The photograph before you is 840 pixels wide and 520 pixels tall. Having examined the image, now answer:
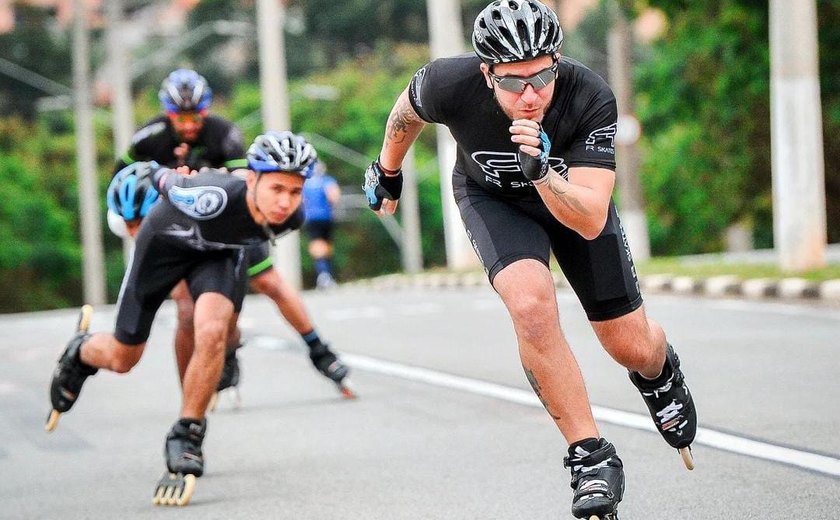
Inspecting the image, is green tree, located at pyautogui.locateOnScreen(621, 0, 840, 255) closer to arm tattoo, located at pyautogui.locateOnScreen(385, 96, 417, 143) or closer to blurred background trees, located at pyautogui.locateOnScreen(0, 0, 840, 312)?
blurred background trees, located at pyautogui.locateOnScreen(0, 0, 840, 312)

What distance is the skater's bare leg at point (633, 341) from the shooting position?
19.9 ft

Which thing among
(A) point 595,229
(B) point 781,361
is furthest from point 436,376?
(A) point 595,229

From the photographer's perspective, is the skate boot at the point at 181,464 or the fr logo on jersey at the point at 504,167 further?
the skate boot at the point at 181,464

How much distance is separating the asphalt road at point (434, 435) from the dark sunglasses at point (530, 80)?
5.55 feet

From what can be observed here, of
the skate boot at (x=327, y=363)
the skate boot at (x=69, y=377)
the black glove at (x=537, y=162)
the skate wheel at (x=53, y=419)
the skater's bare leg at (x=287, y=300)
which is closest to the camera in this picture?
the black glove at (x=537, y=162)

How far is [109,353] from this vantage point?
27.0 ft

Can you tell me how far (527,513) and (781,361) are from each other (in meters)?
5.11

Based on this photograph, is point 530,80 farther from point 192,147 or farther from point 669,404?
point 192,147

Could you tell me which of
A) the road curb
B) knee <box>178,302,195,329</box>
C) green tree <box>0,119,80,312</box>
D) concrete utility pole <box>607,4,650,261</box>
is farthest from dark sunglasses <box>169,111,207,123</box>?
green tree <box>0,119,80,312</box>

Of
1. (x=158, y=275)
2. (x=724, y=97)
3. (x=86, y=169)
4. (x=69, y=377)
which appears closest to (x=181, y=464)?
(x=158, y=275)

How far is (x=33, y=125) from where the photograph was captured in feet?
231

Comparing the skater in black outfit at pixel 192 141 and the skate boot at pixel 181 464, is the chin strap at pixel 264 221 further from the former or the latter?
the skater in black outfit at pixel 192 141

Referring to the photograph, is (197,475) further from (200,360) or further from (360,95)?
(360,95)

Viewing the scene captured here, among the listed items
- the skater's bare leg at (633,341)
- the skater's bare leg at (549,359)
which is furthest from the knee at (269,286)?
the skater's bare leg at (549,359)
